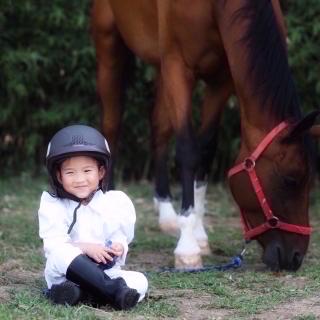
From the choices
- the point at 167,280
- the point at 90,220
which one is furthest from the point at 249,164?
the point at 90,220

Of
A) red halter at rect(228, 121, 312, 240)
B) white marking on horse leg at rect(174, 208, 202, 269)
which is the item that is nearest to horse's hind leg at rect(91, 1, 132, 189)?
white marking on horse leg at rect(174, 208, 202, 269)

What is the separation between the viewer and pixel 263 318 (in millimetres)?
3594

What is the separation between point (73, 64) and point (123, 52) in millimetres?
1625

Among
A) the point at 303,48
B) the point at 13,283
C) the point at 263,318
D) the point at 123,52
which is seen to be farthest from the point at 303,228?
the point at 303,48

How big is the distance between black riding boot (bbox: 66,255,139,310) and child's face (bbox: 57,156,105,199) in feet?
0.90

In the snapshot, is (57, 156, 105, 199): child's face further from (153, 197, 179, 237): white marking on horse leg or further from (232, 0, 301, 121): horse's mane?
(153, 197, 179, 237): white marking on horse leg

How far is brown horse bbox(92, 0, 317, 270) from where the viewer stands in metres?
4.58

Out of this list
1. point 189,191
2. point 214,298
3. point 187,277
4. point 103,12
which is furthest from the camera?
point 103,12

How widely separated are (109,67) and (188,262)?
7.00ft

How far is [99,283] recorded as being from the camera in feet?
11.8

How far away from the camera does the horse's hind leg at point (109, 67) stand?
21.0 ft

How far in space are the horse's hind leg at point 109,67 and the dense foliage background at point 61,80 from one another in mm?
1422

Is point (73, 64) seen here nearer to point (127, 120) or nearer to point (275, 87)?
point (127, 120)

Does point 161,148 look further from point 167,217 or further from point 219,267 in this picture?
point 219,267
